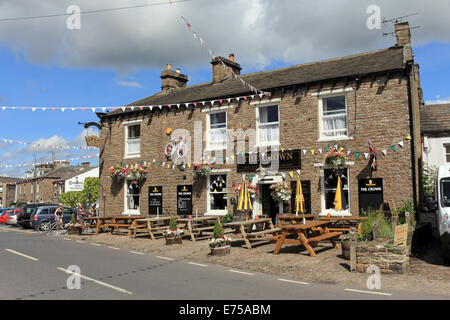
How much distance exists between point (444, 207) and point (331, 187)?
17.4 ft

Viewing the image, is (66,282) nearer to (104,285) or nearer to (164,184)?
(104,285)

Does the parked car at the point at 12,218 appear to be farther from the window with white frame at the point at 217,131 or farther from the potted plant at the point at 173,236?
the potted plant at the point at 173,236

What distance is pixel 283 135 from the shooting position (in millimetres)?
16188

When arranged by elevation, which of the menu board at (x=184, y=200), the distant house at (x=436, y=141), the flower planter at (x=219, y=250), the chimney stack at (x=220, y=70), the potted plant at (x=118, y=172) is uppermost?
the chimney stack at (x=220, y=70)

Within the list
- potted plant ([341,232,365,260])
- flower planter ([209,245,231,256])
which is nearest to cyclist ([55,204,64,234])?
flower planter ([209,245,231,256])

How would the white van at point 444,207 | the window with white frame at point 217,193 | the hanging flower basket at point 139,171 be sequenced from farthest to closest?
the hanging flower basket at point 139,171
the window with white frame at point 217,193
the white van at point 444,207

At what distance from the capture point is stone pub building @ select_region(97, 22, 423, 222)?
1402 cm

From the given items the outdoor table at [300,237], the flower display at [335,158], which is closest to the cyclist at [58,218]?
the outdoor table at [300,237]

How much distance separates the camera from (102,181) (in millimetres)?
22062

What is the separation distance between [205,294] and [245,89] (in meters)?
12.1

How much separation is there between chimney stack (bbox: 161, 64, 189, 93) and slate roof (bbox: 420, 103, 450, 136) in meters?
13.6

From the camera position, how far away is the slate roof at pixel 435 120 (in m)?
18.8

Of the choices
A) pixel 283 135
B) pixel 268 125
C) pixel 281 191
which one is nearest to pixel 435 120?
pixel 283 135

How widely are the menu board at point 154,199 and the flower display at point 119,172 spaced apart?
1.62 meters
